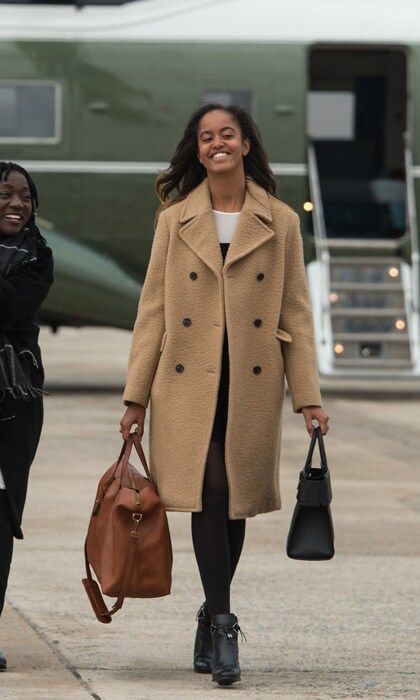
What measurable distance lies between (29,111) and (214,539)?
1054 cm

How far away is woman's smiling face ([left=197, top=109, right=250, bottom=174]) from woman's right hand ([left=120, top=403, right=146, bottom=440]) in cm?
79

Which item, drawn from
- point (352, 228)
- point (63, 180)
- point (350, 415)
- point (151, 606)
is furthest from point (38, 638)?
point (352, 228)

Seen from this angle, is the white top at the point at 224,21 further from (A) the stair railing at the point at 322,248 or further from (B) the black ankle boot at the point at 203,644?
(B) the black ankle boot at the point at 203,644

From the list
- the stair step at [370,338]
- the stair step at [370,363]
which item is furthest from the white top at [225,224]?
the stair step at [370,338]

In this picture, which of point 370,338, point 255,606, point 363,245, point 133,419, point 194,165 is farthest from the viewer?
point 363,245

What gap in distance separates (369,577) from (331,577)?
0.53ft

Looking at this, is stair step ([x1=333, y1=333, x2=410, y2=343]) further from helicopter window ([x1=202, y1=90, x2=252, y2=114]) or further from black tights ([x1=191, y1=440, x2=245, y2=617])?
black tights ([x1=191, y1=440, x2=245, y2=617])

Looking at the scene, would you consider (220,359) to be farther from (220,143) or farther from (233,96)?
(233,96)

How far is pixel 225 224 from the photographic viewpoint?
5.80 m

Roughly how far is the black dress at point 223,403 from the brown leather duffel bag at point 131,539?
0.82 ft

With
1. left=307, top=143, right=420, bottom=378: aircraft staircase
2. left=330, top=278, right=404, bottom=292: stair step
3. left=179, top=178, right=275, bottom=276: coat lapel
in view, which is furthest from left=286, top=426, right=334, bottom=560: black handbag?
left=330, top=278, right=404, bottom=292: stair step

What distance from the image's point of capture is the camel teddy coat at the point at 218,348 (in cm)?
564

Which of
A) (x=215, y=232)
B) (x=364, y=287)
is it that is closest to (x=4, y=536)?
(x=215, y=232)

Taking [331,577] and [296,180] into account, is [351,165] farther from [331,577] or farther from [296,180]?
[331,577]
